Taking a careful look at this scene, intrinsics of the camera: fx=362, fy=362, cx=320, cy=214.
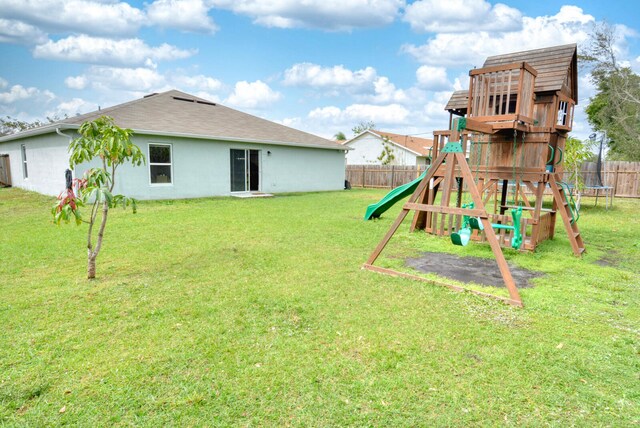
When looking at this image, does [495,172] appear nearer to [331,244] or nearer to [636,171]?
[331,244]

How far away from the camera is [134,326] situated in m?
3.20

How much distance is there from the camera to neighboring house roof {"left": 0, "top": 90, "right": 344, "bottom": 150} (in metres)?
12.4

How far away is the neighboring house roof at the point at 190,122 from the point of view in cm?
1239

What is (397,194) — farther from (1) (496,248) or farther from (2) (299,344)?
(2) (299,344)

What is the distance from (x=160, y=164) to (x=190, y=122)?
238cm

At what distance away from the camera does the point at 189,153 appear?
44.4 feet

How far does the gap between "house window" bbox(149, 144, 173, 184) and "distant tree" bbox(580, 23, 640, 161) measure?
90.2 feet

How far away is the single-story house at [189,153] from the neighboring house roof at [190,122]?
3 cm

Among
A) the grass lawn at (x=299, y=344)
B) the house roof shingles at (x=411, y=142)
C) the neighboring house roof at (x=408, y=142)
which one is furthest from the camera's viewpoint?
the house roof shingles at (x=411, y=142)

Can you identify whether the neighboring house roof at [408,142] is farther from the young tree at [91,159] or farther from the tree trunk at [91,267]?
the tree trunk at [91,267]

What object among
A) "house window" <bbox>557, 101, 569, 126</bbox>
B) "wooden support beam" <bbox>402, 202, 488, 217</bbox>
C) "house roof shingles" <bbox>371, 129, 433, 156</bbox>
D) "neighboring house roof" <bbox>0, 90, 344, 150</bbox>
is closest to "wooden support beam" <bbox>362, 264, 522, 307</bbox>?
"wooden support beam" <bbox>402, 202, 488, 217</bbox>

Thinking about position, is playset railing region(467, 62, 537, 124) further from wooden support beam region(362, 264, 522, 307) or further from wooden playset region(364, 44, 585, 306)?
wooden support beam region(362, 264, 522, 307)

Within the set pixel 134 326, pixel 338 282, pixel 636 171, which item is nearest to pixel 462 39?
pixel 636 171

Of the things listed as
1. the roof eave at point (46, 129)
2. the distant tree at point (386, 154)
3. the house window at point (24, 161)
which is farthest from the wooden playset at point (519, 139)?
the distant tree at point (386, 154)
